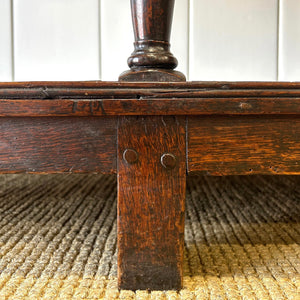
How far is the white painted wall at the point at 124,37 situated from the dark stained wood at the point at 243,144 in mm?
639

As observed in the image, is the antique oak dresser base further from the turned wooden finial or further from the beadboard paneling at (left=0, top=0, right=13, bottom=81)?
the beadboard paneling at (left=0, top=0, right=13, bottom=81)

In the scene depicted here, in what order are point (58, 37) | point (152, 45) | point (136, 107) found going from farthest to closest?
point (58, 37) → point (152, 45) → point (136, 107)

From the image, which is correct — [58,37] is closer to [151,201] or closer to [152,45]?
[152,45]

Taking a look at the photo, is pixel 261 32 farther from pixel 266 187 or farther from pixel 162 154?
pixel 162 154

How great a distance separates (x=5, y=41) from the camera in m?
1.00

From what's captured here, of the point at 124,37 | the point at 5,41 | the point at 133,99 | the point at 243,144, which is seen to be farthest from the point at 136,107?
the point at 5,41

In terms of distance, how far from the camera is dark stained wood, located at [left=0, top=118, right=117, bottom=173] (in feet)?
1.29

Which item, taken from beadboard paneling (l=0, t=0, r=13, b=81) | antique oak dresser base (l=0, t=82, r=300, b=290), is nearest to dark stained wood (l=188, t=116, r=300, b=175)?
antique oak dresser base (l=0, t=82, r=300, b=290)

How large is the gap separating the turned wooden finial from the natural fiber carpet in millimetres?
258

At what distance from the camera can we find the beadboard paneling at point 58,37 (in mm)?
985

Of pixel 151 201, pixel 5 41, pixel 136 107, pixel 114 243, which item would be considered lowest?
pixel 114 243

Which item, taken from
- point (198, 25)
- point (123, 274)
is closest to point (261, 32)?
point (198, 25)

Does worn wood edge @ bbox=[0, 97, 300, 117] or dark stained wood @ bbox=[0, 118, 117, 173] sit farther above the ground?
worn wood edge @ bbox=[0, 97, 300, 117]

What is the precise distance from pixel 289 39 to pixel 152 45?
0.66 m
